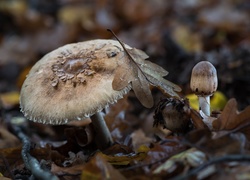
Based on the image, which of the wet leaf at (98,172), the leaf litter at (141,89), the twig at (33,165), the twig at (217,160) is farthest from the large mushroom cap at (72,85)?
the twig at (217,160)

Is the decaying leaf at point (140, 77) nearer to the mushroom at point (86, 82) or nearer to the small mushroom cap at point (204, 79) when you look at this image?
the mushroom at point (86, 82)

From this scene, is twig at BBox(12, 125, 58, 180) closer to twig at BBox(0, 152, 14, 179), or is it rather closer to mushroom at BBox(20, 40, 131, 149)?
twig at BBox(0, 152, 14, 179)

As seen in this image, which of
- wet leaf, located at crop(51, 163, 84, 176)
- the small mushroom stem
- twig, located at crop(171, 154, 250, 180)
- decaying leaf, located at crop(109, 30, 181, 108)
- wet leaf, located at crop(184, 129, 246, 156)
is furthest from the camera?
the small mushroom stem

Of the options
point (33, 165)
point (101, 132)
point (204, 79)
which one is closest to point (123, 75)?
point (204, 79)

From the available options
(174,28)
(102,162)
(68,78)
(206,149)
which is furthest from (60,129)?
(174,28)

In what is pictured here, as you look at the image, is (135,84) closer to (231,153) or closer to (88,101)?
(88,101)

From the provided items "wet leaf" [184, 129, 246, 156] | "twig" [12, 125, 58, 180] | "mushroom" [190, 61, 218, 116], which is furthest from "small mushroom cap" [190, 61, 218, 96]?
"twig" [12, 125, 58, 180]

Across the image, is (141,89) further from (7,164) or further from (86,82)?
(7,164)
